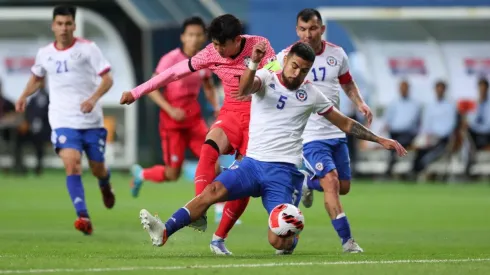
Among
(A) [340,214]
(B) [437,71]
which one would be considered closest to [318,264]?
(A) [340,214]

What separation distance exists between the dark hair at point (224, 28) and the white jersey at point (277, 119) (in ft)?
2.03

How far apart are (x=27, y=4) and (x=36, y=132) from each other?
20.9 feet

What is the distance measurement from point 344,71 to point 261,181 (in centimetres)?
256

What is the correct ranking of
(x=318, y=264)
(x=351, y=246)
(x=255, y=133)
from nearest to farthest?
(x=318, y=264) → (x=255, y=133) → (x=351, y=246)

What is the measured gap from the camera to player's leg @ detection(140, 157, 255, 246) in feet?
36.1

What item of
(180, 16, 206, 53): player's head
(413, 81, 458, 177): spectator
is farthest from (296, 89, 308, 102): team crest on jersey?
(413, 81, 458, 177): spectator

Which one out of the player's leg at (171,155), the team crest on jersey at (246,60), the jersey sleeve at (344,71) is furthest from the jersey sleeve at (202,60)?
the player's leg at (171,155)

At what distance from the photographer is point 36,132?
30516 millimetres

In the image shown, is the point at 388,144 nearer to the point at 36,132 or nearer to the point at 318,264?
the point at 318,264

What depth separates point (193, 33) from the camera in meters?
16.5

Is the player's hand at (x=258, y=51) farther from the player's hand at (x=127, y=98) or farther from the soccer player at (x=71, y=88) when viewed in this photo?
the soccer player at (x=71, y=88)

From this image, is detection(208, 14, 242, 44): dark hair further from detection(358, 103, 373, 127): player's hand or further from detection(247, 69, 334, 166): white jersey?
detection(358, 103, 373, 127): player's hand

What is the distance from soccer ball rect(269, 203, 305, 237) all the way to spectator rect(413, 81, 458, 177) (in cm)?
1738

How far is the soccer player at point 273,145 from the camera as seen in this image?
11.1 metres
